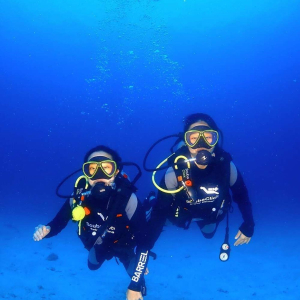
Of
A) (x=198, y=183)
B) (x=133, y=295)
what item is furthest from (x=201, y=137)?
(x=133, y=295)

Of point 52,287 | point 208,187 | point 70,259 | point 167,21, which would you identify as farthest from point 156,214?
point 167,21

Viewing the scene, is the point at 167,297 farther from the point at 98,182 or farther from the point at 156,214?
the point at 98,182

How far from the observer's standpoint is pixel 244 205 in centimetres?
468

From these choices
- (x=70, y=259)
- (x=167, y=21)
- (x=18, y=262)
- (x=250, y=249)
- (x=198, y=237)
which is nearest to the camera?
(x=18, y=262)

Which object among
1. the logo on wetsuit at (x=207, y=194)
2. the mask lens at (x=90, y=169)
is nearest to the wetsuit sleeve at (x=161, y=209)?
the logo on wetsuit at (x=207, y=194)

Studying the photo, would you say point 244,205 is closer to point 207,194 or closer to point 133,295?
point 207,194

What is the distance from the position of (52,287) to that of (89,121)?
253ft

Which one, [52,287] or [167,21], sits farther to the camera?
[167,21]

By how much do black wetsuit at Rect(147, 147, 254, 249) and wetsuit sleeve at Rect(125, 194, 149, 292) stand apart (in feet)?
0.39

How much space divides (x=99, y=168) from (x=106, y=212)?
2.15 feet

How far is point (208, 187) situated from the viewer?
177 inches

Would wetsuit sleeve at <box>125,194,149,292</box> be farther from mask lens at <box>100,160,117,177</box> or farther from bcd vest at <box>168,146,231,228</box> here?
bcd vest at <box>168,146,231,228</box>

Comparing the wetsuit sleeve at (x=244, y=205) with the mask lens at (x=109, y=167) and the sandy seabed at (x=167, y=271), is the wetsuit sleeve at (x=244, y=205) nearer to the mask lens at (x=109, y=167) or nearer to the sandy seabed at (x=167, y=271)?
the mask lens at (x=109, y=167)

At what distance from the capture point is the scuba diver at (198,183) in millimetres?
4277
